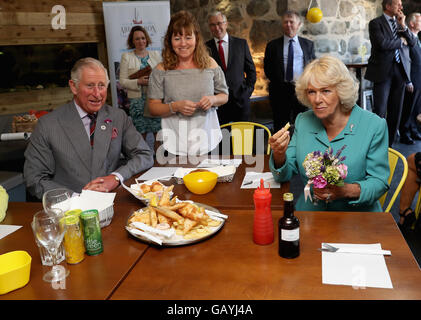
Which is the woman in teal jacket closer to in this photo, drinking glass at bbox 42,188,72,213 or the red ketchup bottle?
the red ketchup bottle

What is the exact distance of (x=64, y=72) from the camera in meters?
6.18

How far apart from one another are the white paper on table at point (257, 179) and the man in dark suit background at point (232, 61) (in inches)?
95.8

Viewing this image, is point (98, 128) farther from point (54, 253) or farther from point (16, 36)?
point (16, 36)

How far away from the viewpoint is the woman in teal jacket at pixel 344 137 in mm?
1765

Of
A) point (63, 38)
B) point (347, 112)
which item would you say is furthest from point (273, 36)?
point (347, 112)

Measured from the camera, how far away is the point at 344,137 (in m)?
1.86

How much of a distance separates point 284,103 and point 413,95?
1961mm

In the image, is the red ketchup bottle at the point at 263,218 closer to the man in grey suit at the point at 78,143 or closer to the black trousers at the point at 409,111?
the man in grey suit at the point at 78,143

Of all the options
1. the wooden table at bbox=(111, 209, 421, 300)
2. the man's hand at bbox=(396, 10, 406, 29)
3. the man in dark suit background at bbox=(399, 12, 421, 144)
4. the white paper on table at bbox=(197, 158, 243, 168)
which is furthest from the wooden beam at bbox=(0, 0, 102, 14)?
the wooden table at bbox=(111, 209, 421, 300)

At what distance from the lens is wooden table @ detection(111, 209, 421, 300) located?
3.40ft

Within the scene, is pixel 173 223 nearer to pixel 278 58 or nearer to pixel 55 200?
pixel 55 200

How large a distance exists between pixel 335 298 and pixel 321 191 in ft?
2.18

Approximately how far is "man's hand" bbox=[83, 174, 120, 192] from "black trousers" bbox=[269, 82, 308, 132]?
3410 mm

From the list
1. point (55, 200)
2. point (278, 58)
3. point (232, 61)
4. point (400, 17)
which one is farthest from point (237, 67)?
point (55, 200)
